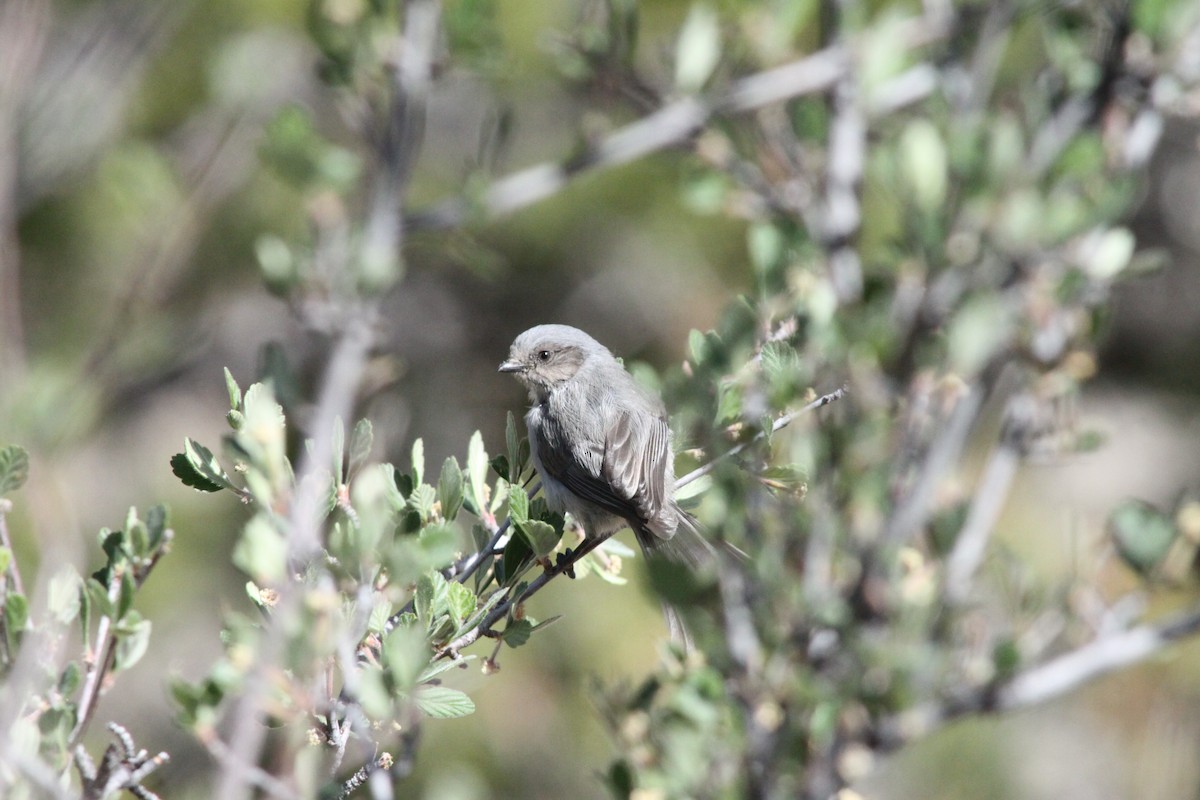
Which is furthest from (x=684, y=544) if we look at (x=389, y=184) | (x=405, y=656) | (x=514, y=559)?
(x=405, y=656)

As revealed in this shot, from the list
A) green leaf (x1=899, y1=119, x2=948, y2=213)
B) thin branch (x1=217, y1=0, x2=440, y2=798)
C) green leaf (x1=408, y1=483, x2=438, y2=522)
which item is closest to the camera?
green leaf (x1=408, y1=483, x2=438, y2=522)

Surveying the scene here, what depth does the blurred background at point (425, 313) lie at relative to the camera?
452 cm

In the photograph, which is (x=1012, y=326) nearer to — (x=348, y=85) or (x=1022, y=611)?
(x=1022, y=611)

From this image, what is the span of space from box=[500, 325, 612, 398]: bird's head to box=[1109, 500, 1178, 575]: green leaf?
5.51 ft

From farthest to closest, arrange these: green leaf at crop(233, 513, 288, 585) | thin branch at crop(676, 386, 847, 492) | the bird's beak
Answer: the bird's beak < thin branch at crop(676, 386, 847, 492) < green leaf at crop(233, 513, 288, 585)

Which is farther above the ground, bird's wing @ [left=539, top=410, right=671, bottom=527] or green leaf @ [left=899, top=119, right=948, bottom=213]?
green leaf @ [left=899, top=119, right=948, bottom=213]

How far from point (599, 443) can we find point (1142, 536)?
158 cm


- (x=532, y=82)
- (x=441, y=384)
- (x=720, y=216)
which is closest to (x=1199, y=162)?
(x=720, y=216)

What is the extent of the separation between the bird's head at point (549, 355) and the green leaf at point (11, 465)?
6.72 ft

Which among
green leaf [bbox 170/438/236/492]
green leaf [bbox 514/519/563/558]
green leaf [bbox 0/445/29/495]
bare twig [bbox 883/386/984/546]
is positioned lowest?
green leaf [bbox 0/445/29/495]

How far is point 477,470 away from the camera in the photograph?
2318mm

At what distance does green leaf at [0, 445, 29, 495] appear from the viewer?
1.84 meters

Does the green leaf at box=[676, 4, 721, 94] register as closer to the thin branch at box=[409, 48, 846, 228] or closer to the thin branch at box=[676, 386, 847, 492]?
the thin branch at box=[409, 48, 846, 228]

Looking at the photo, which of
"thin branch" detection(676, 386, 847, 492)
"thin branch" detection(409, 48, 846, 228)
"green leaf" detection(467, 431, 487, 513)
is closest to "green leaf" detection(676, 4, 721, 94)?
"thin branch" detection(409, 48, 846, 228)
